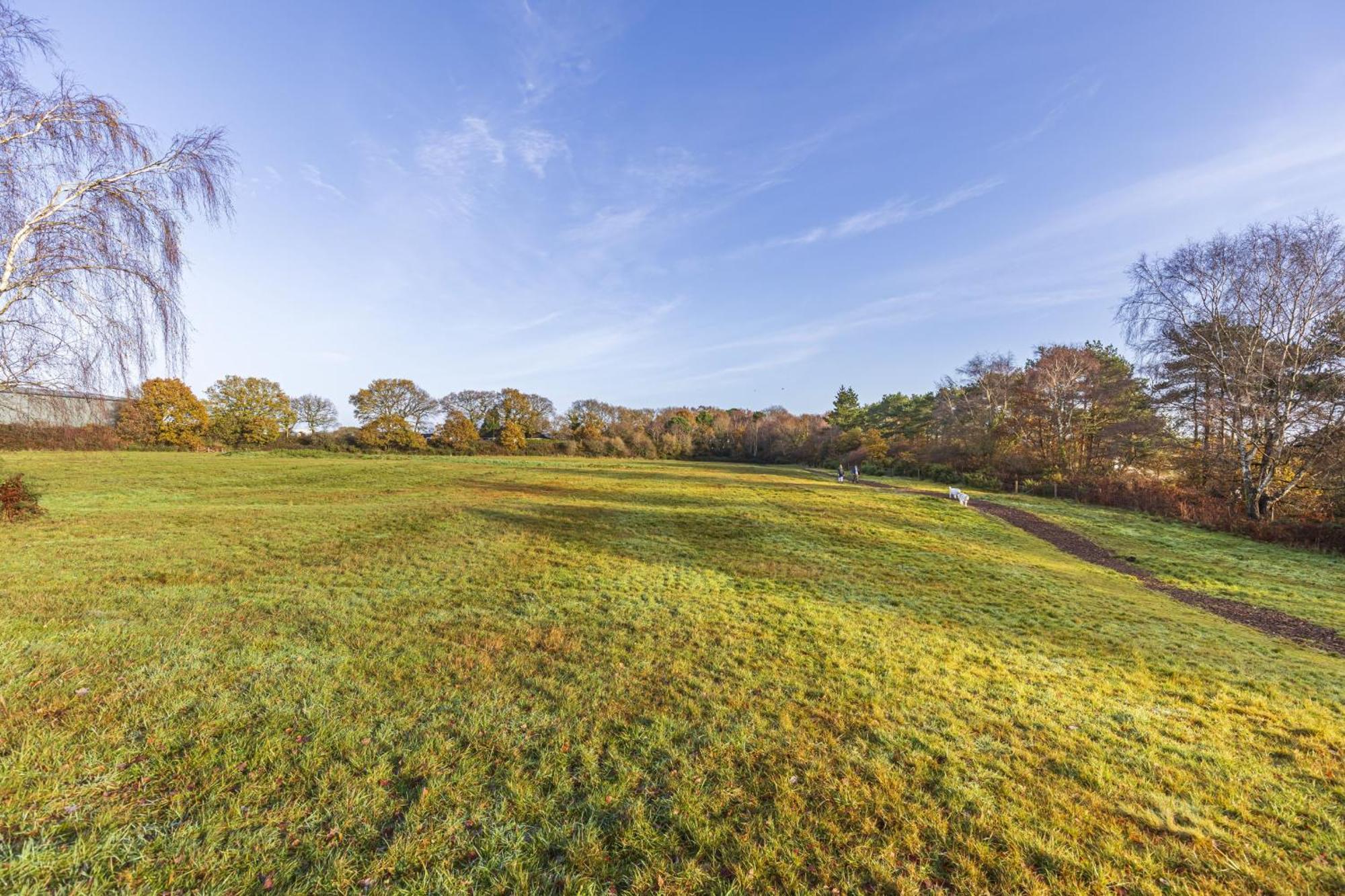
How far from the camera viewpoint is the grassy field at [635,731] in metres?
3.26

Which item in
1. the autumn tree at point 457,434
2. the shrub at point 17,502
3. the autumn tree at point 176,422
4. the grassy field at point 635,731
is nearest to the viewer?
the grassy field at point 635,731

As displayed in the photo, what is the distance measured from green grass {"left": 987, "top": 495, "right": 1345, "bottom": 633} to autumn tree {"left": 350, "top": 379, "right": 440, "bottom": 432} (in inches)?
2897

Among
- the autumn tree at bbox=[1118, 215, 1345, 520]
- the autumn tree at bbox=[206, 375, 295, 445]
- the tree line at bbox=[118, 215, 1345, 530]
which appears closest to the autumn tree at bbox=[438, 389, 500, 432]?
the tree line at bbox=[118, 215, 1345, 530]

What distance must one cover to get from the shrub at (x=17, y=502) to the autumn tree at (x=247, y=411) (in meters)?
53.3

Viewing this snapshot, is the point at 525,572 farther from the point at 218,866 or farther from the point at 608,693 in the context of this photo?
the point at 218,866

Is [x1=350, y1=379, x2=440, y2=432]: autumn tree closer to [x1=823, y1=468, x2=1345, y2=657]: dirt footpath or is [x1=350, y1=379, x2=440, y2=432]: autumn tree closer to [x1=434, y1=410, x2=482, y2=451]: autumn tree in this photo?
[x1=434, y1=410, x2=482, y2=451]: autumn tree

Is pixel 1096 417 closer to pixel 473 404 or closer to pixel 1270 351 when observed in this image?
pixel 1270 351

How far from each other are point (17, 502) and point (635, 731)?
23996mm

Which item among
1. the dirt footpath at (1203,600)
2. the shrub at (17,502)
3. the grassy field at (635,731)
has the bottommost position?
the dirt footpath at (1203,600)

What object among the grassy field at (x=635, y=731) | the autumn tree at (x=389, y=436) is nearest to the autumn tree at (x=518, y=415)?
the autumn tree at (x=389, y=436)

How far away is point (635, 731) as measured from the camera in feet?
16.2

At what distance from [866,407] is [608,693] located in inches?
2820

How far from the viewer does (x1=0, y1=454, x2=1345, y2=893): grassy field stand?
128 inches

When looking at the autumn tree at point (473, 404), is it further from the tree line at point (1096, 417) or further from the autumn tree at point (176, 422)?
the autumn tree at point (176, 422)
